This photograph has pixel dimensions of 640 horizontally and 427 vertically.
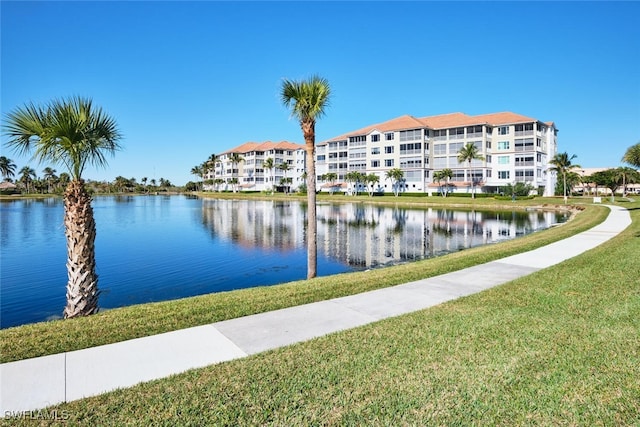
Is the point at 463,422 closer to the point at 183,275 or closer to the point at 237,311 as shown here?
the point at 237,311

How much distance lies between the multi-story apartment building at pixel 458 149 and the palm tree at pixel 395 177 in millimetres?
1142

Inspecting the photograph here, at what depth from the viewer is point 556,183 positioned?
267 ft

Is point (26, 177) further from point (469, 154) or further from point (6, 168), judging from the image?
point (469, 154)

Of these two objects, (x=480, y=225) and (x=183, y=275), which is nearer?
(x=183, y=275)

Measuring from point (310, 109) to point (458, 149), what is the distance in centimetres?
7530

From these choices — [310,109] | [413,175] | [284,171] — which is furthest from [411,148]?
[310,109]

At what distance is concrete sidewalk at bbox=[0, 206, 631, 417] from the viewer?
4.65 m

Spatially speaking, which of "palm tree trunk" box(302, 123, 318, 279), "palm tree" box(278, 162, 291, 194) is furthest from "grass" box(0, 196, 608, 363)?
"palm tree" box(278, 162, 291, 194)

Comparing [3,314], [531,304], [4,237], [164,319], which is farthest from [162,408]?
[4,237]

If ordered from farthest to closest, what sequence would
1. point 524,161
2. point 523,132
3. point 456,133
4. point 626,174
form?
point 626,174 < point 456,133 < point 523,132 < point 524,161

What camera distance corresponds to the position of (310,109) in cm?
1355

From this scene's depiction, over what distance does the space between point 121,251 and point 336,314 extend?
20.7 meters

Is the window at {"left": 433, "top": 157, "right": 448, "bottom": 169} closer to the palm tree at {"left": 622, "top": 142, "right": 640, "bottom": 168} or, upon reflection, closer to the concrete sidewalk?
the palm tree at {"left": 622, "top": 142, "right": 640, "bottom": 168}

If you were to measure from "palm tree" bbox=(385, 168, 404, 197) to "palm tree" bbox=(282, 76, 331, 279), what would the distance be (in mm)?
70220
